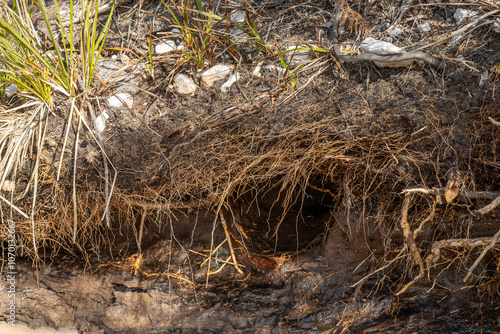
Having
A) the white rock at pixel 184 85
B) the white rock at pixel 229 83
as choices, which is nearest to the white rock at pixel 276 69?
the white rock at pixel 229 83

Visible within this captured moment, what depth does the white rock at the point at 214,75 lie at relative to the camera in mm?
2256

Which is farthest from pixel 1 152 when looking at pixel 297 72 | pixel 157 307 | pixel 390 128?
pixel 390 128

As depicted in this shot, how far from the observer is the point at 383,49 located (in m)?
2.03

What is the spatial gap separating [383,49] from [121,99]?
1.44m

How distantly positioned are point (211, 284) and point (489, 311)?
1425mm

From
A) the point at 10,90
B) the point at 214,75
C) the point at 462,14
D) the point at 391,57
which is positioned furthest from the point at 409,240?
the point at 10,90

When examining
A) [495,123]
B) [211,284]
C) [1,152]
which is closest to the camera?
[495,123]

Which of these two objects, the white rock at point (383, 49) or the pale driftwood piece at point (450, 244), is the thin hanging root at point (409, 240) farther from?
the white rock at point (383, 49)

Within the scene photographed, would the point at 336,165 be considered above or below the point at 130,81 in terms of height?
below

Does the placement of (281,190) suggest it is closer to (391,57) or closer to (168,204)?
(168,204)

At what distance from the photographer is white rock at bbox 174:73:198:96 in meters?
2.25

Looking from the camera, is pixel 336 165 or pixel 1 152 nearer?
pixel 336 165

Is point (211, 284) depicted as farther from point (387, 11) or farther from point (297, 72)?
point (387, 11)

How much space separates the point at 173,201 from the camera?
7.38ft
